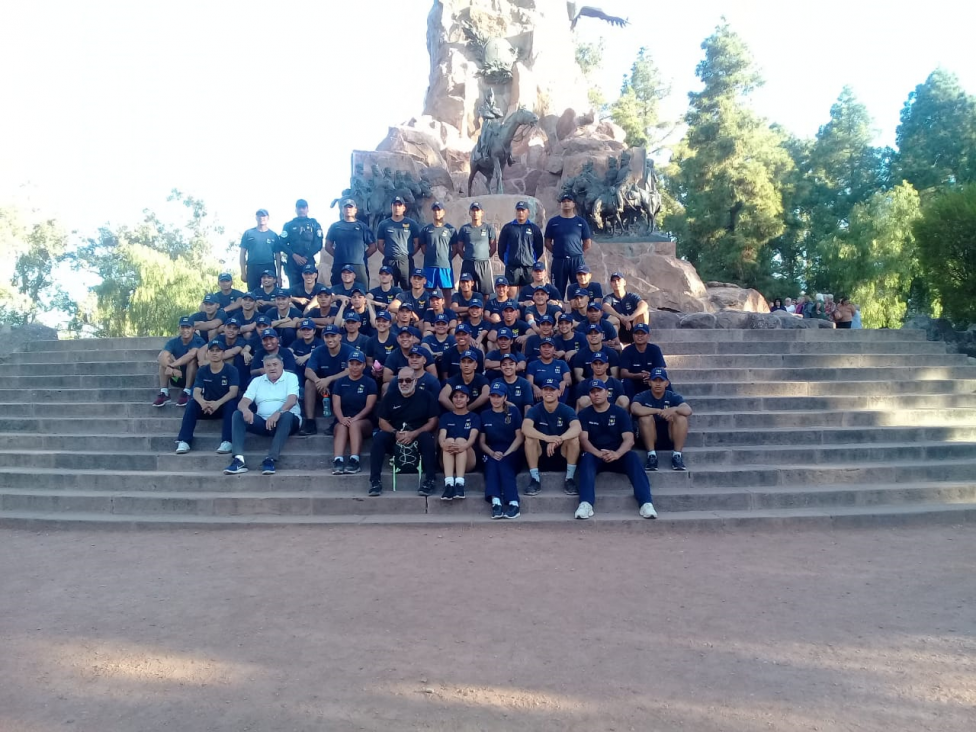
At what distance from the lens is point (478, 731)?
112 inches

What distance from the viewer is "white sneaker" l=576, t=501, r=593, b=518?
601 cm

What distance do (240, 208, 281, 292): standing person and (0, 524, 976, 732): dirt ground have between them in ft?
17.5

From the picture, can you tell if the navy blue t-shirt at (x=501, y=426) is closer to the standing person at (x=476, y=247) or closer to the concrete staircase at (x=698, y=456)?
the concrete staircase at (x=698, y=456)

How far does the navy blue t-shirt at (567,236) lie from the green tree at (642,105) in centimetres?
3109

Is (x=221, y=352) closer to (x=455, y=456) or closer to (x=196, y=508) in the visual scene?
(x=196, y=508)

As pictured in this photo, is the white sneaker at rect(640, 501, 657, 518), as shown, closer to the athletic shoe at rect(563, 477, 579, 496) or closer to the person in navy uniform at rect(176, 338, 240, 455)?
the athletic shoe at rect(563, 477, 579, 496)

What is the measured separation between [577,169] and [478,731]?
54.3 ft

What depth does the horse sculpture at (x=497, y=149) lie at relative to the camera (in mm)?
14656

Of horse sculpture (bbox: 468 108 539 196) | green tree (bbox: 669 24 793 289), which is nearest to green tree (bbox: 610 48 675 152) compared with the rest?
green tree (bbox: 669 24 793 289)

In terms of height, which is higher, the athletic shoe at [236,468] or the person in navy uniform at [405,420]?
the person in navy uniform at [405,420]

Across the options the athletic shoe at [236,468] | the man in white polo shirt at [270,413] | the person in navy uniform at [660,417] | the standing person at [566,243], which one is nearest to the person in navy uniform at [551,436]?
the person in navy uniform at [660,417]

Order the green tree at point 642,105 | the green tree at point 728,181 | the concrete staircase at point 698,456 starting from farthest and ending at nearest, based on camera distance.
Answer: the green tree at point 642,105 → the green tree at point 728,181 → the concrete staircase at point 698,456

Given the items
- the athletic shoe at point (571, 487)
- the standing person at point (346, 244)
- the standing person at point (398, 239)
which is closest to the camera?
the athletic shoe at point (571, 487)

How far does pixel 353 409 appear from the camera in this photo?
23.8 ft
